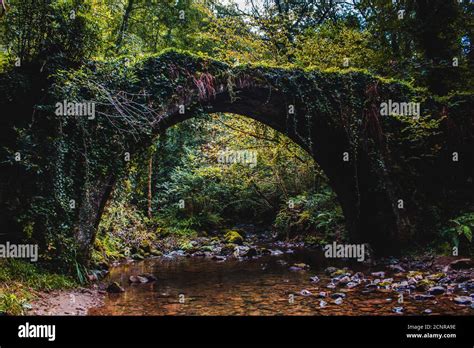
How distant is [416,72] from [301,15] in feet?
30.9

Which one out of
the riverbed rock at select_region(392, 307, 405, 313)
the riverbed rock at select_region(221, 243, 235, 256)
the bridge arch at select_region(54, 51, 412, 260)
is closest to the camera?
the riverbed rock at select_region(392, 307, 405, 313)

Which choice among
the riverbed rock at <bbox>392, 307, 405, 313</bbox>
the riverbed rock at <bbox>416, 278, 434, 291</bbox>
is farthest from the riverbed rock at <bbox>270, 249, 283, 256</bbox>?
the riverbed rock at <bbox>392, 307, 405, 313</bbox>

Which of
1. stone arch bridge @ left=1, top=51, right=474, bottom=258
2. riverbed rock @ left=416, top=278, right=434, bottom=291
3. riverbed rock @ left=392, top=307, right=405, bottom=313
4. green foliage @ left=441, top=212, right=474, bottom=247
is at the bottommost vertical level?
riverbed rock @ left=392, top=307, right=405, bottom=313

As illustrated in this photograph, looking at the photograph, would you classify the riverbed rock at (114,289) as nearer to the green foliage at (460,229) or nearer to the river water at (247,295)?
the river water at (247,295)

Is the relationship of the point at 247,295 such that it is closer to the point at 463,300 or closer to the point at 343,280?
the point at 343,280

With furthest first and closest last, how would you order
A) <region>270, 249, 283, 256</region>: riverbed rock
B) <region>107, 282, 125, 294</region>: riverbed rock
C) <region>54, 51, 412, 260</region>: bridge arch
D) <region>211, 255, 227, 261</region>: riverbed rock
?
<region>270, 249, 283, 256</region>: riverbed rock
<region>211, 255, 227, 261</region>: riverbed rock
<region>54, 51, 412, 260</region>: bridge arch
<region>107, 282, 125, 294</region>: riverbed rock

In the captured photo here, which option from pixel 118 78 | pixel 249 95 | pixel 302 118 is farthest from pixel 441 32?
pixel 118 78

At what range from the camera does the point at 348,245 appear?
432 inches

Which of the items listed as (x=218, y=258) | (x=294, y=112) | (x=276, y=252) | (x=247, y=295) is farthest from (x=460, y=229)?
(x=218, y=258)

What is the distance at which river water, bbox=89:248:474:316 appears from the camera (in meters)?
5.59

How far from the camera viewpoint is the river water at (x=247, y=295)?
5590mm

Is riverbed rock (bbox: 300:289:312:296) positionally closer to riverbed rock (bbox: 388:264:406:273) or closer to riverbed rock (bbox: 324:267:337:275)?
riverbed rock (bbox: 324:267:337:275)

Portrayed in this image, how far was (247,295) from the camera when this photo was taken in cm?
670

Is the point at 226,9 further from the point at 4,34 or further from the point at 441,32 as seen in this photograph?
the point at 4,34
